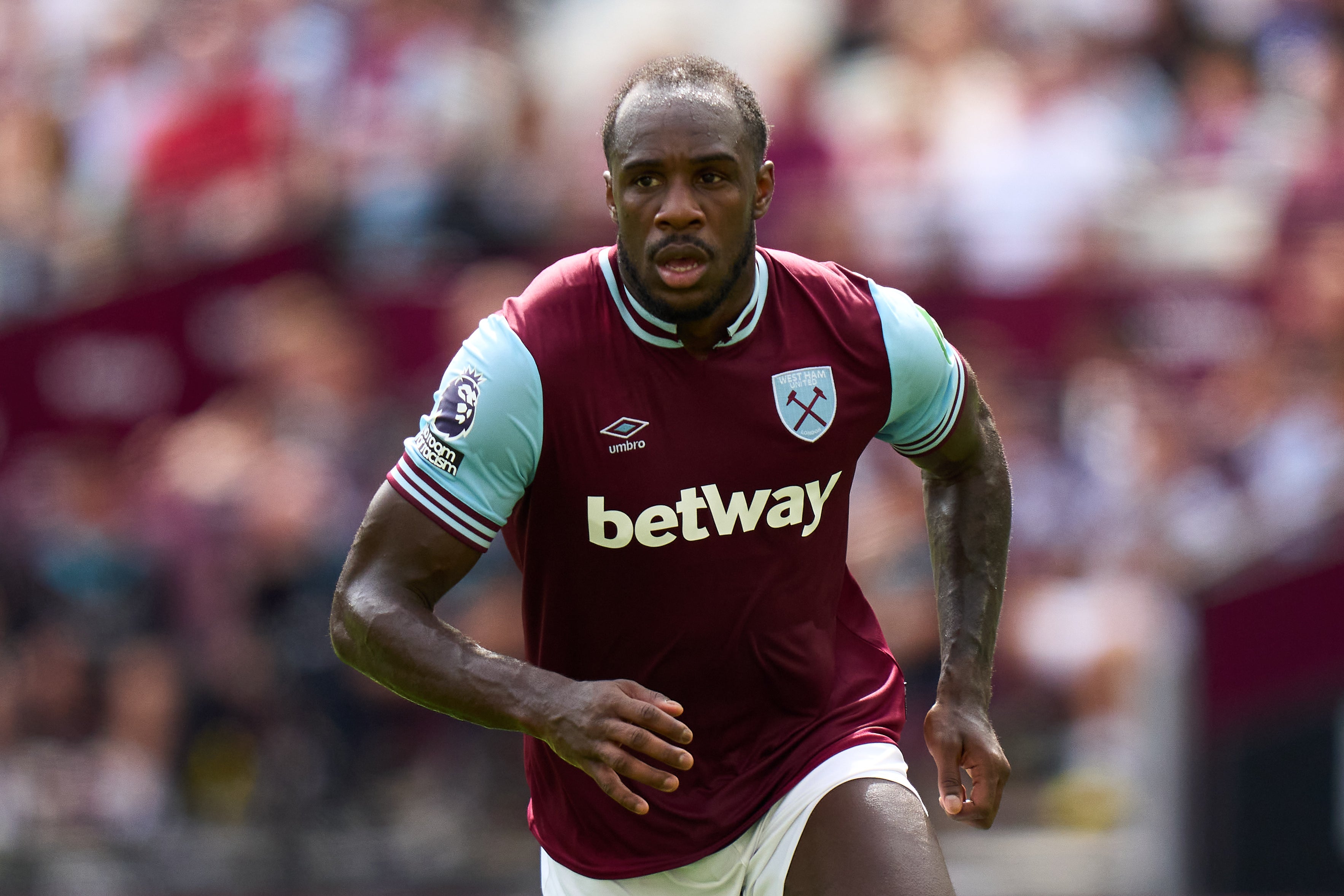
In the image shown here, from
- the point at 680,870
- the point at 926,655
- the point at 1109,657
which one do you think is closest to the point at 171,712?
the point at 926,655

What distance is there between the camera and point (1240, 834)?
8016 mm

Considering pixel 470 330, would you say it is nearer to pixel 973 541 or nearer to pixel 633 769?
pixel 973 541

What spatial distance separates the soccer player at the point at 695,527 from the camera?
398cm

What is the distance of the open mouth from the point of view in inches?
159

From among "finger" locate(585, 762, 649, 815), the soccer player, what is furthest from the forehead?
"finger" locate(585, 762, 649, 815)

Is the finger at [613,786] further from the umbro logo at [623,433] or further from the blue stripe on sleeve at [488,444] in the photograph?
the umbro logo at [623,433]

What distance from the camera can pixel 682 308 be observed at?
411 centimetres

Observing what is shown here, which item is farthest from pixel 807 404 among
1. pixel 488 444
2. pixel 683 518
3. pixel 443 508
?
pixel 443 508

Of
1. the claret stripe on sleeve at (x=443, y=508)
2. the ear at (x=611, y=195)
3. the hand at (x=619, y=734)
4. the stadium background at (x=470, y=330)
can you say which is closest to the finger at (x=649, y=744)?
the hand at (x=619, y=734)

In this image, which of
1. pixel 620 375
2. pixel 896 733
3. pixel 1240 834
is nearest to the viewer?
pixel 620 375

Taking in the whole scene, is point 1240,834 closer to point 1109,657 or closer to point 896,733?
point 1109,657

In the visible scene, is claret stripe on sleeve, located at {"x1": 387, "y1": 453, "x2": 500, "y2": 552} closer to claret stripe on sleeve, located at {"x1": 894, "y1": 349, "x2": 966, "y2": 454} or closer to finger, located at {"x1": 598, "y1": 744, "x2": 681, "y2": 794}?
finger, located at {"x1": 598, "y1": 744, "x2": 681, "y2": 794}

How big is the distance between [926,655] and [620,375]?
4.24 meters

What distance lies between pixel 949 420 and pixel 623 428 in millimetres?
844
